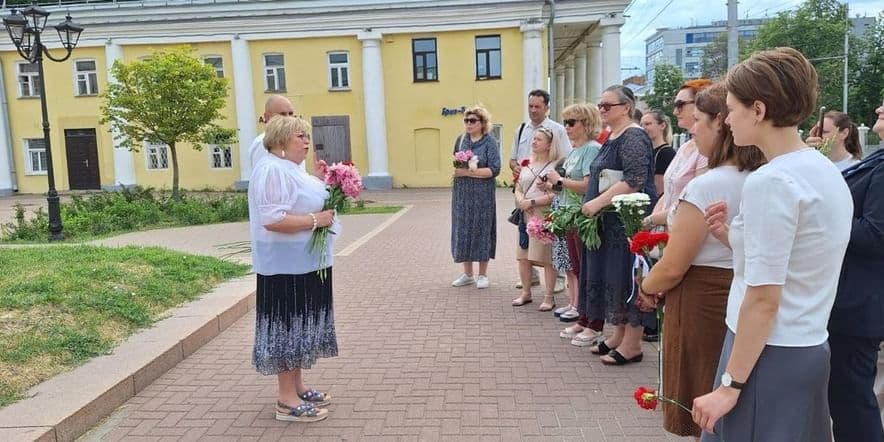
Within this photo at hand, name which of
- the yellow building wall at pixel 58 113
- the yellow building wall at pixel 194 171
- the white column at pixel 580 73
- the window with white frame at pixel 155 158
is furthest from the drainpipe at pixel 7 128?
the white column at pixel 580 73

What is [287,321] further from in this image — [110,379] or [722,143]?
[722,143]

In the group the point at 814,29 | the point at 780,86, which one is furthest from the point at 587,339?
the point at 814,29

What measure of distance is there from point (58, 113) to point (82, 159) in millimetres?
2131

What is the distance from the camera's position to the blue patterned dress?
733 centimetres

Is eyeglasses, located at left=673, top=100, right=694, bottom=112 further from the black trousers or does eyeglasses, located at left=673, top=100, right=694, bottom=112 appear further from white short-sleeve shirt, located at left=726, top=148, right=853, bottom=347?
white short-sleeve shirt, located at left=726, top=148, right=853, bottom=347

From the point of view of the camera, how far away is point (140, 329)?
5.50 metres

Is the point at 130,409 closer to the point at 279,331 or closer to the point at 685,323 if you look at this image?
the point at 279,331

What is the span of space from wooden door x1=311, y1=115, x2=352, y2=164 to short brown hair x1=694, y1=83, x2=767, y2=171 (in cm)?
2489

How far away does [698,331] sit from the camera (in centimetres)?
275

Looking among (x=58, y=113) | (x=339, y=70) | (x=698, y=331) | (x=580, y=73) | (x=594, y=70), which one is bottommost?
(x=698, y=331)

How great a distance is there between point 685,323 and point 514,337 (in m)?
3.01

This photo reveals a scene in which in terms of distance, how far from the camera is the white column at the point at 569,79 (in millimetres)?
36231

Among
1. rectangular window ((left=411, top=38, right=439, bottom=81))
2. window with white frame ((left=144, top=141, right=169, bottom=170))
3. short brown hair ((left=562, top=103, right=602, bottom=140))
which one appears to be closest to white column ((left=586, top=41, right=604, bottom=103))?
rectangular window ((left=411, top=38, right=439, bottom=81))

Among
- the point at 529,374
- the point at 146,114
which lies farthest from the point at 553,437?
the point at 146,114
